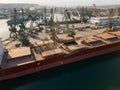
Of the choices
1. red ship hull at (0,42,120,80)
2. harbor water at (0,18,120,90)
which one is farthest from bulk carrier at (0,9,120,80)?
harbor water at (0,18,120,90)

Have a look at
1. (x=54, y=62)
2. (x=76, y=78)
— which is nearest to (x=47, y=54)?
(x=54, y=62)

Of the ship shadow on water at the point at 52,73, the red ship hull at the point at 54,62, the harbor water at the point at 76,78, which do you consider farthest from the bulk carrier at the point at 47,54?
the harbor water at the point at 76,78

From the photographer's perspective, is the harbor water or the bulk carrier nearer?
→ the harbor water

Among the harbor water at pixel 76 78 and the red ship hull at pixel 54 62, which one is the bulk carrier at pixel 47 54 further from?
the harbor water at pixel 76 78

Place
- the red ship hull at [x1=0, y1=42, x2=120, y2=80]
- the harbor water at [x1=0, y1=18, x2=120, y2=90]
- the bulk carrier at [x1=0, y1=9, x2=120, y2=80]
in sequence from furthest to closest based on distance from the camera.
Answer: the bulk carrier at [x1=0, y1=9, x2=120, y2=80]
the red ship hull at [x1=0, y1=42, x2=120, y2=80]
the harbor water at [x1=0, y1=18, x2=120, y2=90]

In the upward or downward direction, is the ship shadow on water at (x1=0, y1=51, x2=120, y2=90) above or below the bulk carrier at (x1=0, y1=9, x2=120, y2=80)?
below

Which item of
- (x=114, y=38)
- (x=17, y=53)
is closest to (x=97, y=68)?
(x=114, y=38)

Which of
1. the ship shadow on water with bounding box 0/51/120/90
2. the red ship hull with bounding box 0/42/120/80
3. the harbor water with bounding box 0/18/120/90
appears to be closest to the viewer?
the harbor water with bounding box 0/18/120/90

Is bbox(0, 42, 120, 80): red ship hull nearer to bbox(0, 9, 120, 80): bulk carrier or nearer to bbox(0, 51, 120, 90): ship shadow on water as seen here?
bbox(0, 9, 120, 80): bulk carrier
